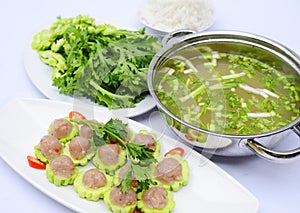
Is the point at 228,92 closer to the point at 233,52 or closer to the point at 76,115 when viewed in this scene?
the point at 233,52

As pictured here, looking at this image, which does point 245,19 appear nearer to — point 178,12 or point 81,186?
point 178,12

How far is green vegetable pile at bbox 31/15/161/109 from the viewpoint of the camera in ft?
10.2

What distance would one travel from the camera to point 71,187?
2.60 metres

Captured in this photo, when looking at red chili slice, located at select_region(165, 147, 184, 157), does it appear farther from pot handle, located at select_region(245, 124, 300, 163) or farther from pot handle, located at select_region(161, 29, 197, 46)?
pot handle, located at select_region(161, 29, 197, 46)

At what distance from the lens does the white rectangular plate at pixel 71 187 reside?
251 cm

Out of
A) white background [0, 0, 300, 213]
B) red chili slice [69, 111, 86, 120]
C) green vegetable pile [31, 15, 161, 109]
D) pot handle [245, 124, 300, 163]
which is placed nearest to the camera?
pot handle [245, 124, 300, 163]

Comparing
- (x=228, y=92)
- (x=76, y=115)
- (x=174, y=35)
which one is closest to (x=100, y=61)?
(x=76, y=115)

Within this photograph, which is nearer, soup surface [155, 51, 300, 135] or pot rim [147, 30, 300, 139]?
pot rim [147, 30, 300, 139]

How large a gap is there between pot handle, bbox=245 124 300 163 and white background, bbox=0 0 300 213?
341 millimetres

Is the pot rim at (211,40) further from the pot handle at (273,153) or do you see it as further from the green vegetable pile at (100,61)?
the green vegetable pile at (100,61)

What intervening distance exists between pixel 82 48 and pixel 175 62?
2.11 feet

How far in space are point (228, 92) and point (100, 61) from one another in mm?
850

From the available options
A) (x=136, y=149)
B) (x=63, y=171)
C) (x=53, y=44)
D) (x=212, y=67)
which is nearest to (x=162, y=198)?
(x=136, y=149)

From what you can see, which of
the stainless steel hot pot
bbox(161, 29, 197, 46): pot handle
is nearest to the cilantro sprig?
the stainless steel hot pot
